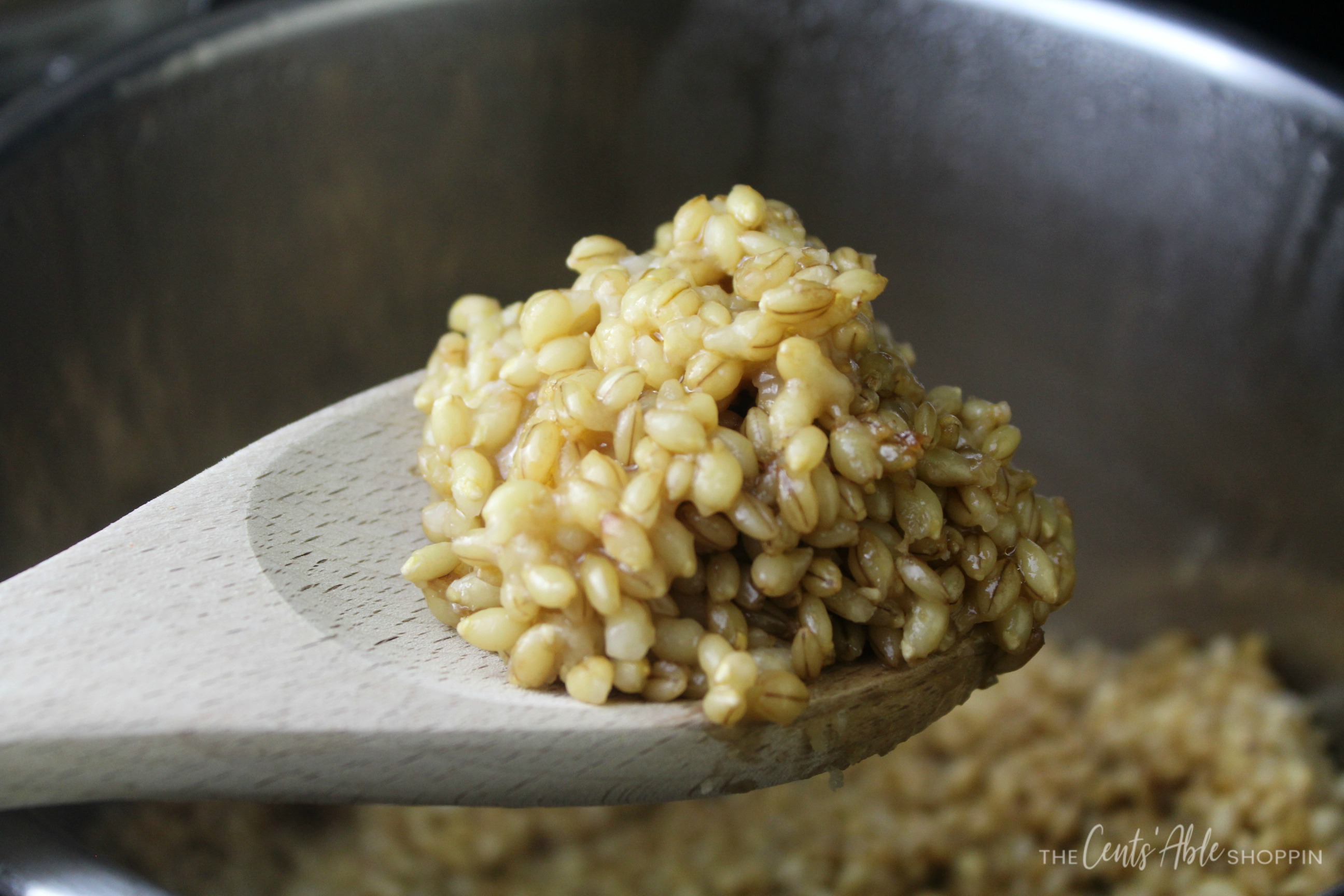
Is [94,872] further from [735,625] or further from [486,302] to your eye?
[486,302]

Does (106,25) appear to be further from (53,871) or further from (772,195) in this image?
(53,871)

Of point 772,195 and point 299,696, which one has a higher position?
point 772,195

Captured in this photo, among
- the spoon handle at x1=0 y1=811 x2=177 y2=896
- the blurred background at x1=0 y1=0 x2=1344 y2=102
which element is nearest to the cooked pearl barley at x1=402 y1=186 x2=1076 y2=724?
the spoon handle at x1=0 y1=811 x2=177 y2=896

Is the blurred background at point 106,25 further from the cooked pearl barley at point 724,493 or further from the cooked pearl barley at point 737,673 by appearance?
the cooked pearl barley at point 737,673

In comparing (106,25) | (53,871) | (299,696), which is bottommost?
(53,871)

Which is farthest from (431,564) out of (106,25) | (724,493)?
(106,25)

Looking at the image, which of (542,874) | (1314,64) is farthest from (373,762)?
(1314,64)

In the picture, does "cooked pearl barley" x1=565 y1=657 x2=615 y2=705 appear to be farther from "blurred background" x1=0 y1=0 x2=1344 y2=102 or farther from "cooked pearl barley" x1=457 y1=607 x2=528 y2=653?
"blurred background" x1=0 y1=0 x2=1344 y2=102
